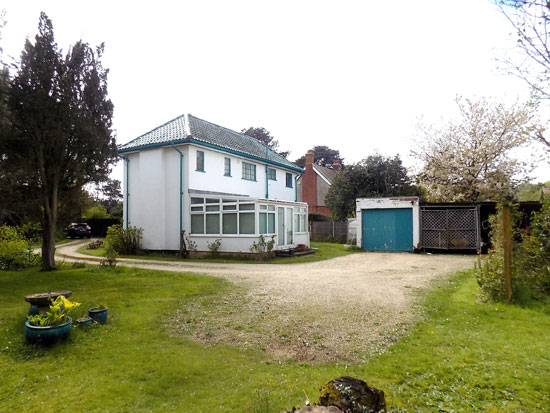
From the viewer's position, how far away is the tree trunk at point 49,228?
35.4ft

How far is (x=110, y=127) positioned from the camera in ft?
38.1

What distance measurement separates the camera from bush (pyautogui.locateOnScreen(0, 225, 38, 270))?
473 inches

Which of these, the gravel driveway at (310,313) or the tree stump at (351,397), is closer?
the tree stump at (351,397)

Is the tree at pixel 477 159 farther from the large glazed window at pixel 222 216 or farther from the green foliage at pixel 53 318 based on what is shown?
the green foliage at pixel 53 318

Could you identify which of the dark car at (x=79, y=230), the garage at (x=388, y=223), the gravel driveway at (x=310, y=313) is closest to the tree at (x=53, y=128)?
the gravel driveway at (x=310, y=313)

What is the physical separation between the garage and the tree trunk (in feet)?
46.2

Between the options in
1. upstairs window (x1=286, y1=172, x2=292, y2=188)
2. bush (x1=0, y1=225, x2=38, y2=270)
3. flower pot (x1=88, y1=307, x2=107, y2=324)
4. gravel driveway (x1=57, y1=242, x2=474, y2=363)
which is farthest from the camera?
upstairs window (x1=286, y1=172, x2=292, y2=188)

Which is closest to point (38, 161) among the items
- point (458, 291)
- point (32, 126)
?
point (32, 126)

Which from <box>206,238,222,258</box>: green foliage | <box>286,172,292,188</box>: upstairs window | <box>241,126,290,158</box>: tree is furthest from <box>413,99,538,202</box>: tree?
<box>241,126,290,158</box>: tree

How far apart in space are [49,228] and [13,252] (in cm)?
301

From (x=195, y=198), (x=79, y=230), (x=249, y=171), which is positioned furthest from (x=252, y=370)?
(x=79, y=230)

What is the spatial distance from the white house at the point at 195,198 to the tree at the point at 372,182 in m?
7.09

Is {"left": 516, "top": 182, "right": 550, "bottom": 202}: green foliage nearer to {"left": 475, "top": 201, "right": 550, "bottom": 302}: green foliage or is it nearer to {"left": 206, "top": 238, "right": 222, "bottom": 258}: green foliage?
{"left": 475, "top": 201, "right": 550, "bottom": 302}: green foliage

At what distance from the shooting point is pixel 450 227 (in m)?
17.4
